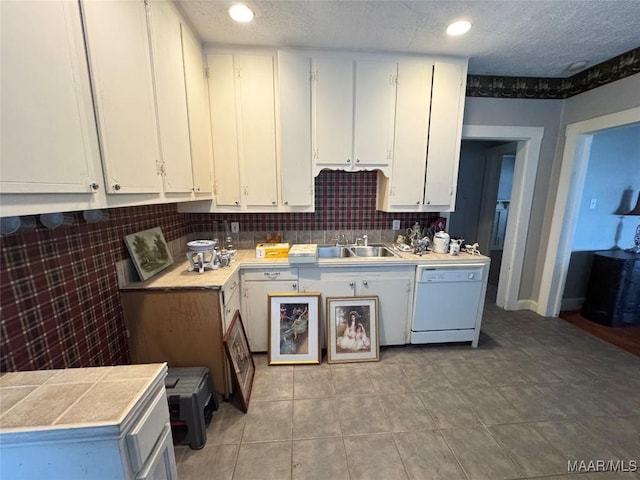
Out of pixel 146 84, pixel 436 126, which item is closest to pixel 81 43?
pixel 146 84

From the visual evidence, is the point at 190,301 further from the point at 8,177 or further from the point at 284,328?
the point at 8,177

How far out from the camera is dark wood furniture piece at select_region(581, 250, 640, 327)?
9.41 ft

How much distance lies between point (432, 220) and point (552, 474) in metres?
2.11

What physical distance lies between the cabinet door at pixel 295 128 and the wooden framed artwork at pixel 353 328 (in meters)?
0.99

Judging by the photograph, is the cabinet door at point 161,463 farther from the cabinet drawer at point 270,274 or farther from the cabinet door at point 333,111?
the cabinet door at point 333,111

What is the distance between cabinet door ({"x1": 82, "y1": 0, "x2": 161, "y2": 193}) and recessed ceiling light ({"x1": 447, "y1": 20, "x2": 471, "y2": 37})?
1951 millimetres

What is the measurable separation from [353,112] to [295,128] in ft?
1.75

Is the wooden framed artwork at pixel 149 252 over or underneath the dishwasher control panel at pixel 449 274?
over

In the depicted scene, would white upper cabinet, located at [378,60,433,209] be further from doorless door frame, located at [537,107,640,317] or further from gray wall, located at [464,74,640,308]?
doorless door frame, located at [537,107,640,317]

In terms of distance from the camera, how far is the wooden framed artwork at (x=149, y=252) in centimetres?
175

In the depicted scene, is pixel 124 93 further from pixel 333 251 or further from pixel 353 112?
pixel 333 251
